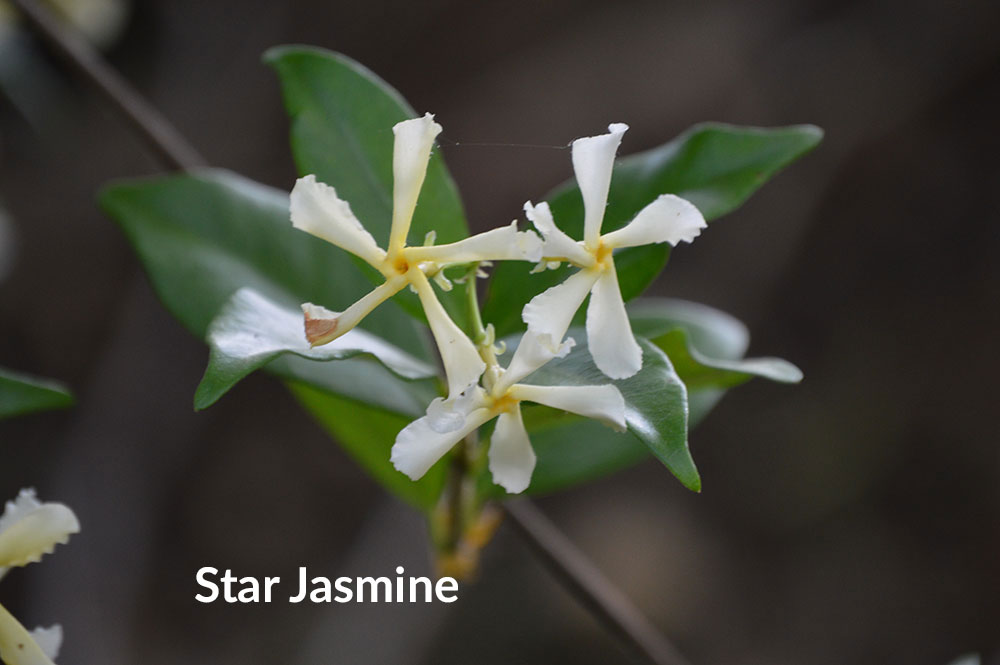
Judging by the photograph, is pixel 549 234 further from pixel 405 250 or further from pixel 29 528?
pixel 29 528

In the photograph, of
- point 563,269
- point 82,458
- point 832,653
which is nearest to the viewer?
point 563,269

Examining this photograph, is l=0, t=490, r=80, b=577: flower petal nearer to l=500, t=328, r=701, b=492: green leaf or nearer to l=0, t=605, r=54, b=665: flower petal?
l=0, t=605, r=54, b=665: flower petal

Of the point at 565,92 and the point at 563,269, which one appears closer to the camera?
the point at 563,269

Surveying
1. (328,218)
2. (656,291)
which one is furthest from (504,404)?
(656,291)

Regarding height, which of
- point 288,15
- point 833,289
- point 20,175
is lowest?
point 833,289

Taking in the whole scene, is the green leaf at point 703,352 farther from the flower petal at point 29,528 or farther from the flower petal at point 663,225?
the flower petal at point 29,528

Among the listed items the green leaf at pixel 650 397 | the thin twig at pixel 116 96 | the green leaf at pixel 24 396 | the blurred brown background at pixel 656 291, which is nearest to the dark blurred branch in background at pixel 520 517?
the thin twig at pixel 116 96

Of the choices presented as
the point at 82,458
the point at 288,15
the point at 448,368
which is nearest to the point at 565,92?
the point at 288,15

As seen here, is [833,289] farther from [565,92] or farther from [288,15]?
[288,15]

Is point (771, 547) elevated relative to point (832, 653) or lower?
elevated
